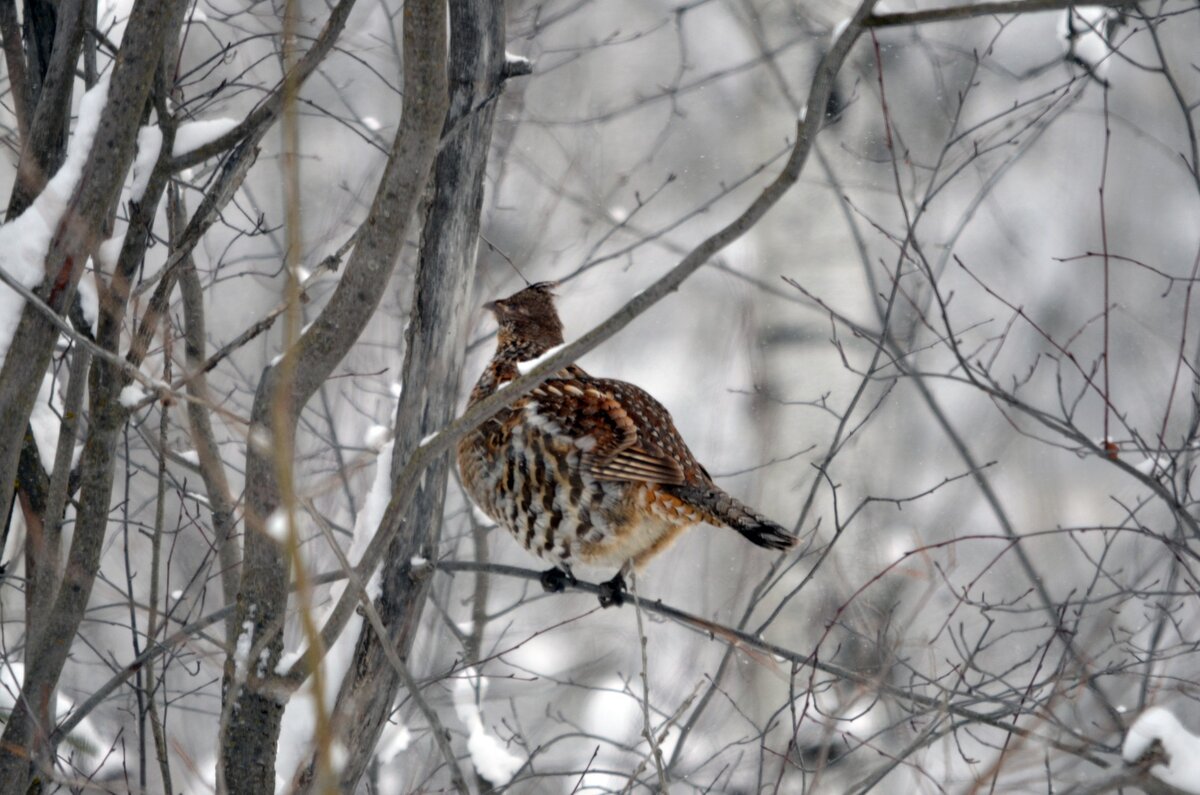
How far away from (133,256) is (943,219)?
6.56 metres

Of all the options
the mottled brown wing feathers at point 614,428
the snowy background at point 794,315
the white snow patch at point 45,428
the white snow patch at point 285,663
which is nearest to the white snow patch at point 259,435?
the white snow patch at point 285,663

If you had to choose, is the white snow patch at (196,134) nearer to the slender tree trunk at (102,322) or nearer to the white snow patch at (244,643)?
the slender tree trunk at (102,322)

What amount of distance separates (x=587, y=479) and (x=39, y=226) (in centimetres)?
190

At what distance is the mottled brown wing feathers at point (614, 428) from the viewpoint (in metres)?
3.86

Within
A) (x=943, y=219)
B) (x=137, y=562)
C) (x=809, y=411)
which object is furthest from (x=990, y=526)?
(x=137, y=562)

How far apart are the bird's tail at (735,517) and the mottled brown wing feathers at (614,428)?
6cm

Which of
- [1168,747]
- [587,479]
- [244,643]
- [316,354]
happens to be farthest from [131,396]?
[1168,747]

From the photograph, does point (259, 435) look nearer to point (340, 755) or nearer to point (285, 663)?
point (285, 663)

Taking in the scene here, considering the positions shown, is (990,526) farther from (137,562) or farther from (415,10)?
(415,10)

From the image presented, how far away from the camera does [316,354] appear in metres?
2.09

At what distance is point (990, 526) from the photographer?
324 inches

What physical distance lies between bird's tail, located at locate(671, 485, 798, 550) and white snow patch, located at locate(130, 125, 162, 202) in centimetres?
187

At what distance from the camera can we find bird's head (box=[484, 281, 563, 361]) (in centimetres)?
455

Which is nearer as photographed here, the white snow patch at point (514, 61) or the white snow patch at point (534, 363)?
the white snow patch at point (534, 363)
